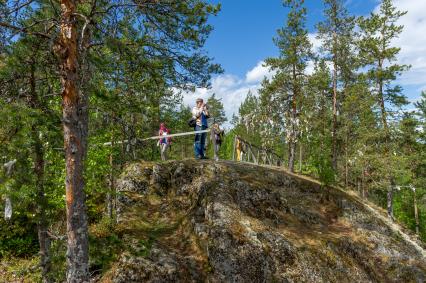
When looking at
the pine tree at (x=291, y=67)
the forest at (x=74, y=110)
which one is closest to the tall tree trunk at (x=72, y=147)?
the forest at (x=74, y=110)

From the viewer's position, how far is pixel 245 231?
8664 mm

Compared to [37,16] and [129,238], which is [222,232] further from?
[37,16]

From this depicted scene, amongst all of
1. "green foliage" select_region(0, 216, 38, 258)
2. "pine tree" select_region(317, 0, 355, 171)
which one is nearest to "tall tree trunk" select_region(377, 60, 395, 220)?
"pine tree" select_region(317, 0, 355, 171)

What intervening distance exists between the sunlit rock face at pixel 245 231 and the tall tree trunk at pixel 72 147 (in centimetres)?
135

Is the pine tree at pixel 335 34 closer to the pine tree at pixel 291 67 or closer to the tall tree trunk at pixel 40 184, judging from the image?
the pine tree at pixel 291 67

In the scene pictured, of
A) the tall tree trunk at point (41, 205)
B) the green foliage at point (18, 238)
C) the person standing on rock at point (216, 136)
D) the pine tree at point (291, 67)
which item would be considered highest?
the pine tree at point (291, 67)

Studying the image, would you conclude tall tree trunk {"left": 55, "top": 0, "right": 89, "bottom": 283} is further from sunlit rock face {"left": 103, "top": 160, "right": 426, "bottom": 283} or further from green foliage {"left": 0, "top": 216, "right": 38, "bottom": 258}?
green foliage {"left": 0, "top": 216, "right": 38, "bottom": 258}

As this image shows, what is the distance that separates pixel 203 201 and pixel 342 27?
17.9m

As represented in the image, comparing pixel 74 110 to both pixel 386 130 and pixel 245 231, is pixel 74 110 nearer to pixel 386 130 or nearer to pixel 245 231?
pixel 245 231

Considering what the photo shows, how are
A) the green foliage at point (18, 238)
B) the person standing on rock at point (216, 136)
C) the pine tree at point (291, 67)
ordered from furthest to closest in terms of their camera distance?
the pine tree at point (291, 67)
the person standing on rock at point (216, 136)
the green foliage at point (18, 238)

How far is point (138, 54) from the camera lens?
22.0ft


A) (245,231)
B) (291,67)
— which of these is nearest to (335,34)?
(291,67)

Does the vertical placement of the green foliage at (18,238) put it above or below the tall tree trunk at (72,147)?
below

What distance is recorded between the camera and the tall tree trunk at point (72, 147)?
19.6 feet
